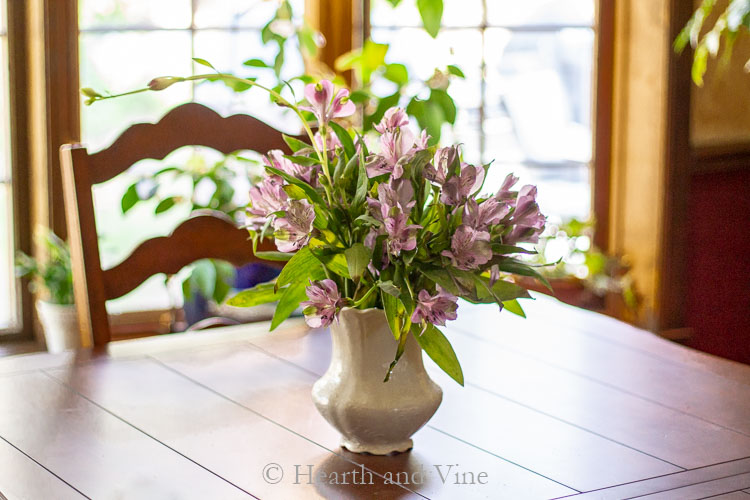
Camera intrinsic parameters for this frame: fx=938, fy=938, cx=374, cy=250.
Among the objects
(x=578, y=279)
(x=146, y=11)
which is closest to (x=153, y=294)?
(x=146, y=11)

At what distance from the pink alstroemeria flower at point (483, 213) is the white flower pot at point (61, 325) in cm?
166

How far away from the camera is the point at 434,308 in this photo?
827mm

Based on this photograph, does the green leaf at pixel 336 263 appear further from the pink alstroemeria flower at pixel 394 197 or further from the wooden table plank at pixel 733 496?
the wooden table plank at pixel 733 496

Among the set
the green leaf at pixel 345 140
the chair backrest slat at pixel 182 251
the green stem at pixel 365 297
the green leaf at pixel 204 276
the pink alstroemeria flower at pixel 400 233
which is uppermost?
the green leaf at pixel 345 140

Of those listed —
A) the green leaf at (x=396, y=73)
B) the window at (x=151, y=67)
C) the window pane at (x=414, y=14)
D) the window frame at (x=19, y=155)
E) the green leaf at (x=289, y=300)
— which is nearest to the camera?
the green leaf at (x=289, y=300)

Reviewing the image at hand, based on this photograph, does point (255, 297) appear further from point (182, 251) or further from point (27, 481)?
point (182, 251)

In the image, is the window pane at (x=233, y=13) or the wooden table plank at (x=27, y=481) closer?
the wooden table plank at (x=27, y=481)

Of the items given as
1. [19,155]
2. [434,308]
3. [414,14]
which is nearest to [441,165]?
[434,308]

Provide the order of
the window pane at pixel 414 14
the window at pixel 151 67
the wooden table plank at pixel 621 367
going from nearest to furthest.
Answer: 1. the wooden table plank at pixel 621 367
2. the window at pixel 151 67
3. the window pane at pixel 414 14

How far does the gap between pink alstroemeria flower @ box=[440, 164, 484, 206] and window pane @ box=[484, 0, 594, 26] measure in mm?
2195

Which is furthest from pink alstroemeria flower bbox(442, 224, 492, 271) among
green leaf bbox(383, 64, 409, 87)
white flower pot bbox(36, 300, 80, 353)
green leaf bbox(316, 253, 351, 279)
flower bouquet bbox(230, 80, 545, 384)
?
white flower pot bbox(36, 300, 80, 353)

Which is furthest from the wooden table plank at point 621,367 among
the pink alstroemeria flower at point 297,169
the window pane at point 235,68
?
the window pane at point 235,68

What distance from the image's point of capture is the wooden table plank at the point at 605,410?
982mm

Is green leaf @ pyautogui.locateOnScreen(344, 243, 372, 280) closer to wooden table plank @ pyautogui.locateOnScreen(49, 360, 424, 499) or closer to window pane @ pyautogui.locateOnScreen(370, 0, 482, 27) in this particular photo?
wooden table plank @ pyautogui.locateOnScreen(49, 360, 424, 499)
